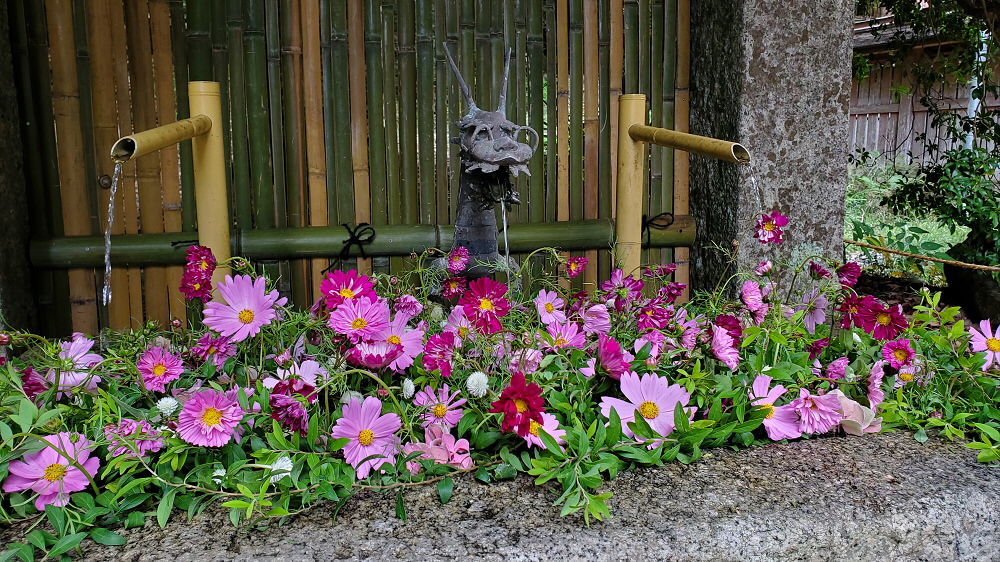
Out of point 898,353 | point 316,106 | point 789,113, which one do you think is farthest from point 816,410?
point 316,106

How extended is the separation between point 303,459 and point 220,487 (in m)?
0.10

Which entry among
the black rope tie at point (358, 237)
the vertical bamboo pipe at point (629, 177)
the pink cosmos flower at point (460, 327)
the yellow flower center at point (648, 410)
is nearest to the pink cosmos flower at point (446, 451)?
the pink cosmos flower at point (460, 327)

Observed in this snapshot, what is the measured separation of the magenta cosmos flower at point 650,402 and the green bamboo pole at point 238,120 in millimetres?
1721

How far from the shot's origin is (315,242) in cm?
251

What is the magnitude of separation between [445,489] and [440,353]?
0.17 metres

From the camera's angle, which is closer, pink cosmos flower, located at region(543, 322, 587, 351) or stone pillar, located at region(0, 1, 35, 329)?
pink cosmos flower, located at region(543, 322, 587, 351)

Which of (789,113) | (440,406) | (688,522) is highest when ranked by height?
(789,113)

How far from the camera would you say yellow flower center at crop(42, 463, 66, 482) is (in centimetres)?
93

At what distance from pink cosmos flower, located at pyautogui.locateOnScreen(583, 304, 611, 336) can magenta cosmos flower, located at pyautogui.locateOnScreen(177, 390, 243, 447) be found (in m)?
0.56

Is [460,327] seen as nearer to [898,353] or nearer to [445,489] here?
[445,489]

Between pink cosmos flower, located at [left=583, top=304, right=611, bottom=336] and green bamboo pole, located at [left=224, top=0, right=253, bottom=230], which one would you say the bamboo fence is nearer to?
green bamboo pole, located at [left=224, top=0, right=253, bottom=230]

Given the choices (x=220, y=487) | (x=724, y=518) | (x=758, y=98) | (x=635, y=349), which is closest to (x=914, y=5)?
(x=758, y=98)

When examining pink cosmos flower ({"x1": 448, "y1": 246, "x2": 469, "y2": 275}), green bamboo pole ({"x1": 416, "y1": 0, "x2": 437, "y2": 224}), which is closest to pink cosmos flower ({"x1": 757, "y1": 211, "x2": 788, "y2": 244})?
pink cosmos flower ({"x1": 448, "y1": 246, "x2": 469, "y2": 275})

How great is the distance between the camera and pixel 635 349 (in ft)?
4.07
